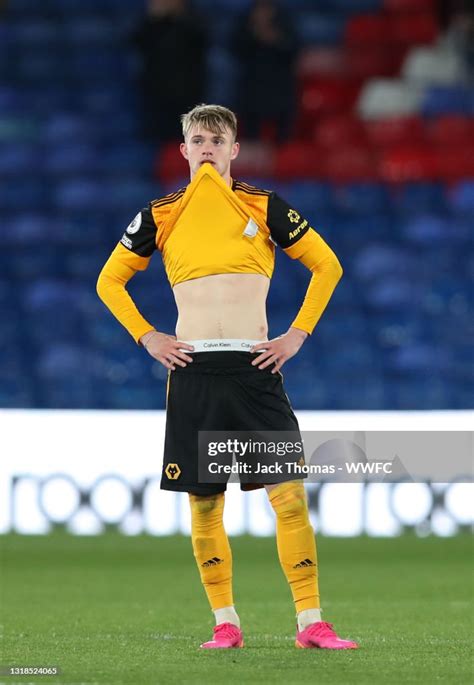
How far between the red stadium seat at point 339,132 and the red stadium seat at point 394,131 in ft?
0.34

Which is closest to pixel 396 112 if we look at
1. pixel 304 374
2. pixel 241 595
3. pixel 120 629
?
pixel 304 374

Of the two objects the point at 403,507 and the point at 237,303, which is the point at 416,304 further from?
the point at 237,303

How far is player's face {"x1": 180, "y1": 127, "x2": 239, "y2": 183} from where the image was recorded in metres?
5.52

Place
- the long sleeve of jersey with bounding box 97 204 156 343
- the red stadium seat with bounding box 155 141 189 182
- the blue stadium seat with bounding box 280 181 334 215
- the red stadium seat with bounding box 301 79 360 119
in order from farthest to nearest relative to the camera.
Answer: the red stadium seat with bounding box 301 79 360 119 → the red stadium seat with bounding box 155 141 189 182 → the blue stadium seat with bounding box 280 181 334 215 → the long sleeve of jersey with bounding box 97 204 156 343

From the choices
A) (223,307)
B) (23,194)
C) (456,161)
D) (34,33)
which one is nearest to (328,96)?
(456,161)

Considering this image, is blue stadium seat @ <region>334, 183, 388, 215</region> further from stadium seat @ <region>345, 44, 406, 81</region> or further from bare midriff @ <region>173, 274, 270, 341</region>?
bare midriff @ <region>173, 274, 270, 341</region>

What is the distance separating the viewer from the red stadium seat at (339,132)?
15.1 metres

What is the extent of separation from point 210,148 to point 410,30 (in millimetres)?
11037

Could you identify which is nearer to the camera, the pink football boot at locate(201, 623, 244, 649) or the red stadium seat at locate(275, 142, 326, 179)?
the pink football boot at locate(201, 623, 244, 649)

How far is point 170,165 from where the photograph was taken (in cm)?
1486

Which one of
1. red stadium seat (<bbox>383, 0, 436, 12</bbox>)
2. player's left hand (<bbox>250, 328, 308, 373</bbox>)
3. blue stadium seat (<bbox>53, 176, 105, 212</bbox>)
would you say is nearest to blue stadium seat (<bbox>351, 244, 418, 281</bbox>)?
blue stadium seat (<bbox>53, 176, 105, 212</bbox>)

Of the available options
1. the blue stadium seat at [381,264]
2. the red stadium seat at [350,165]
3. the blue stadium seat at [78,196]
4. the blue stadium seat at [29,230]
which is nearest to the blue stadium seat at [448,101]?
the red stadium seat at [350,165]

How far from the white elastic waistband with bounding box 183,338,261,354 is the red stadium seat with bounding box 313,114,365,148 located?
9776 mm

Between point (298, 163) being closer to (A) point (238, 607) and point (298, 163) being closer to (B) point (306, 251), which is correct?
(A) point (238, 607)
